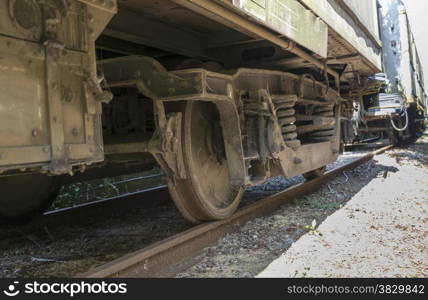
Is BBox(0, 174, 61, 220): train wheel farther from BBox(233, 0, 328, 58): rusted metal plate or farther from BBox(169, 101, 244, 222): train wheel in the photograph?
Result: BBox(233, 0, 328, 58): rusted metal plate

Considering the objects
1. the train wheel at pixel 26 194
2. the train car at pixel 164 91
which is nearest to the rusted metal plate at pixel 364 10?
the train car at pixel 164 91

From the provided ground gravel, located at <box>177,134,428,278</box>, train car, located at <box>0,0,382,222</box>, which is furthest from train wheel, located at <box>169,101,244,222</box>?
ground gravel, located at <box>177,134,428,278</box>

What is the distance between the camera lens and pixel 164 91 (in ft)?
11.8

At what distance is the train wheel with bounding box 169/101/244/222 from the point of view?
158 inches

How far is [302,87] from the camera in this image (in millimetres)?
5941

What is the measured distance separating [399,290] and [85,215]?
3688 millimetres

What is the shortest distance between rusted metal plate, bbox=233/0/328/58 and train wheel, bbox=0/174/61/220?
10.2 feet

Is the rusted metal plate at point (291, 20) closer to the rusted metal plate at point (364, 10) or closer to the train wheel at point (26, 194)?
the rusted metal plate at point (364, 10)

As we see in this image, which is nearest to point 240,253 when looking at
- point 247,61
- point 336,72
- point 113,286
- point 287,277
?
point 287,277

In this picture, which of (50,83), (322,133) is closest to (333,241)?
(50,83)

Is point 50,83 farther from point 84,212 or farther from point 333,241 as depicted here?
point 84,212

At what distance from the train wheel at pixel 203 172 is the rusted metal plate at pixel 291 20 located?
109 centimetres

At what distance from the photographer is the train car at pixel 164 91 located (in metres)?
2.17

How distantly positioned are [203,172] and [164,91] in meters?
1.10
